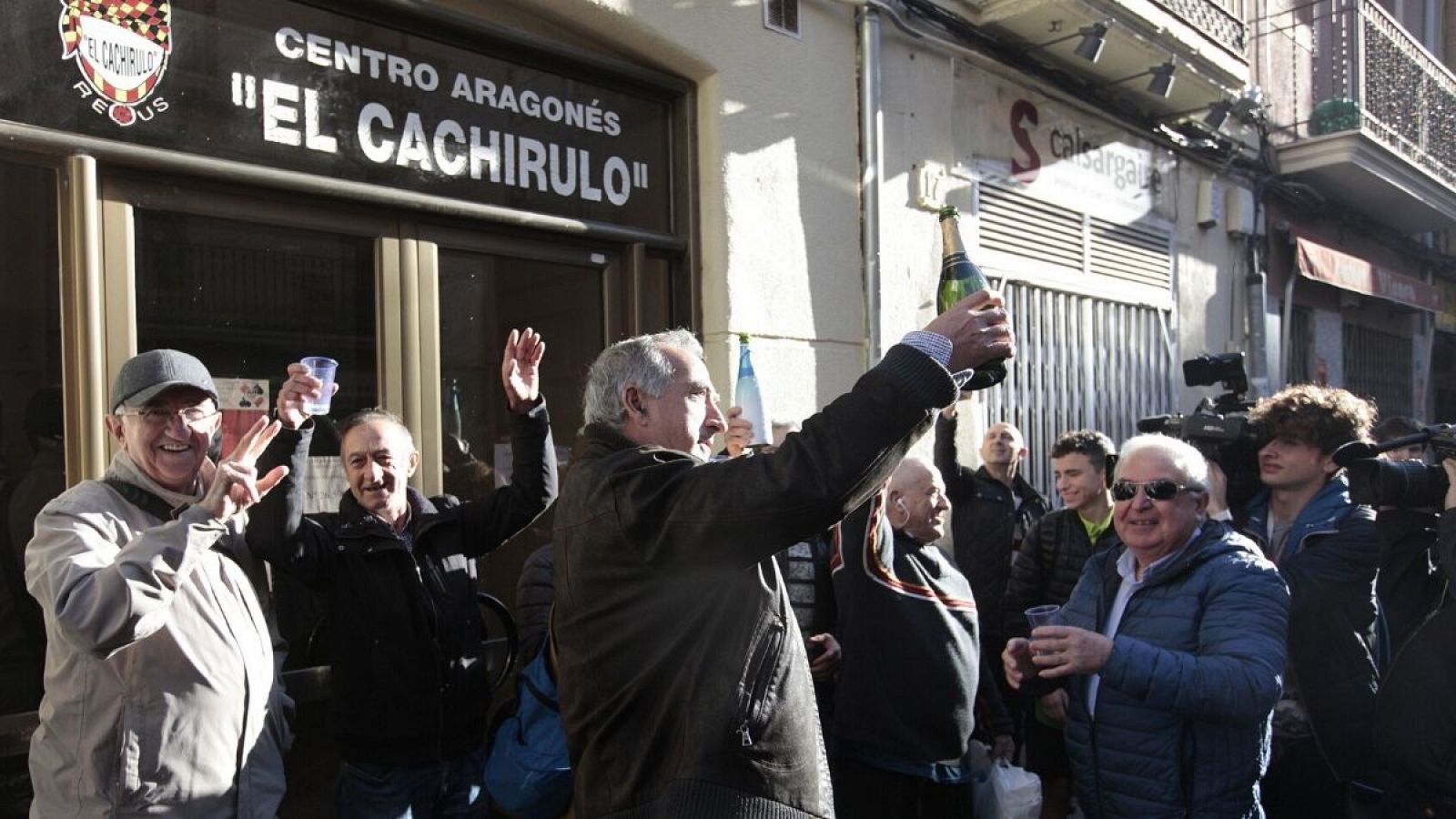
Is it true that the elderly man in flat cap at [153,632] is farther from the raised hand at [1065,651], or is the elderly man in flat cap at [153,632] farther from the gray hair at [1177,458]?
the gray hair at [1177,458]

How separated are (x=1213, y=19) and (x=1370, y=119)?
3.34 m

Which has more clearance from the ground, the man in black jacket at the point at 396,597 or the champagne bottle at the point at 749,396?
the champagne bottle at the point at 749,396

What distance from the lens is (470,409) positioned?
14.5 feet

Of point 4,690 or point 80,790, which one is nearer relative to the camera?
point 80,790

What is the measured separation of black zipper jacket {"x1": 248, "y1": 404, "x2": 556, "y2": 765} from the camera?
309 cm

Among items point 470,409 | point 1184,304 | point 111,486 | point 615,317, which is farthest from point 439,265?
point 1184,304

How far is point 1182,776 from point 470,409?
2.98 meters

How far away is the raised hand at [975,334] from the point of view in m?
1.74

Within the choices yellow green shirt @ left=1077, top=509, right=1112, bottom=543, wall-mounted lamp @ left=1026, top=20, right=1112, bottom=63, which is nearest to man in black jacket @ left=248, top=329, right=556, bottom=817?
yellow green shirt @ left=1077, top=509, right=1112, bottom=543

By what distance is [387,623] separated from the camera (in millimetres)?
3158

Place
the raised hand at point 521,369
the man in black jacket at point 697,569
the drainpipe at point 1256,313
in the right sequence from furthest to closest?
the drainpipe at point 1256,313 < the raised hand at point 521,369 < the man in black jacket at point 697,569

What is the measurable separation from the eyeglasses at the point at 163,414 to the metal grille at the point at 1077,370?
4.85m

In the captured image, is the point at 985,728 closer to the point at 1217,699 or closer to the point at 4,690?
the point at 1217,699

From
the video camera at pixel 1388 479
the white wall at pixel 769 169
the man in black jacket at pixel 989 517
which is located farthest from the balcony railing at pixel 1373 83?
the video camera at pixel 1388 479
